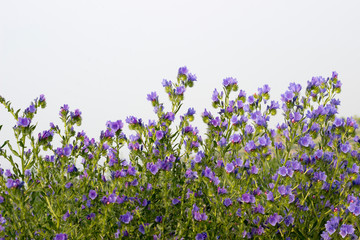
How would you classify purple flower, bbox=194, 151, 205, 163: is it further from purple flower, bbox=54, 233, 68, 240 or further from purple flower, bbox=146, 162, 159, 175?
purple flower, bbox=54, 233, 68, 240

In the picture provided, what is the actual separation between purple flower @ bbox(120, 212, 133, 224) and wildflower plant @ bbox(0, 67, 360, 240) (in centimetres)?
2

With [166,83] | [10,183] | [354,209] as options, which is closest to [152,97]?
[166,83]

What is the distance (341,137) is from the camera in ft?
11.7

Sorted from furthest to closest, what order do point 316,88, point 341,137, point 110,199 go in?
point 316,88, point 341,137, point 110,199

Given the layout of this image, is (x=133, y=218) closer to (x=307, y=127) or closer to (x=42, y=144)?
(x=42, y=144)

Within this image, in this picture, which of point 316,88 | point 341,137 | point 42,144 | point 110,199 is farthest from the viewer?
point 316,88

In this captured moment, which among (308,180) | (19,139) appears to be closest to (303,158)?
(308,180)

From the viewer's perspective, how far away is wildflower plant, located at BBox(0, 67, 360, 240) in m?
3.23

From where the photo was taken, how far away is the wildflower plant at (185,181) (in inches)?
127

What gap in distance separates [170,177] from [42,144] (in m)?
1.08

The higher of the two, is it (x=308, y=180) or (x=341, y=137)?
(x=341, y=137)

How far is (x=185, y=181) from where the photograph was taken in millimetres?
3443

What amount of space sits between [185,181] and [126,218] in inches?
22.8

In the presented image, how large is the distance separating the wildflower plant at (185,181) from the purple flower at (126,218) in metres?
0.02
